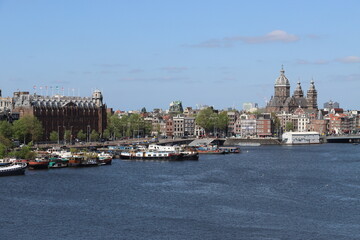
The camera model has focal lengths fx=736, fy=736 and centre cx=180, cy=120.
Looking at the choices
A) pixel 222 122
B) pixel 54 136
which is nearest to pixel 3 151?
pixel 54 136

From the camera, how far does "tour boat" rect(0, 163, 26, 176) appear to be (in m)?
74.3

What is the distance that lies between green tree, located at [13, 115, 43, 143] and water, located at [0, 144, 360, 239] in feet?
105

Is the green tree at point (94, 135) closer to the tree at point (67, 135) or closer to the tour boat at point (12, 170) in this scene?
the tree at point (67, 135)

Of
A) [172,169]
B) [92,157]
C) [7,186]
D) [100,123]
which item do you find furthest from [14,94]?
[7,186]

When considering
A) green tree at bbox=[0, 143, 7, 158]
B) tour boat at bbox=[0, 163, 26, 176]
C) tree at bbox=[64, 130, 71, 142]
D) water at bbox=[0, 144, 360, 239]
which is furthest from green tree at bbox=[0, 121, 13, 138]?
tour boat at bbox=[0, 163, 26, 176]

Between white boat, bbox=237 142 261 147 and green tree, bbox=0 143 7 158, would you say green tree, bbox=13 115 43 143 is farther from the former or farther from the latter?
white boat, bbox=237 142 261 147

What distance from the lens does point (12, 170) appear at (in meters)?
74.9

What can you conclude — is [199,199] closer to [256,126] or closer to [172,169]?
[172,169]

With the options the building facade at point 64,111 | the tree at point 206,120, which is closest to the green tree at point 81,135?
the building facade at point 64,111

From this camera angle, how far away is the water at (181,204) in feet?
152

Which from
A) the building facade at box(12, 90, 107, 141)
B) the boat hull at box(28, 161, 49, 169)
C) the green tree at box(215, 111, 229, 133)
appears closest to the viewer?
→ the boat hull at box(28, 161, 49, 169)

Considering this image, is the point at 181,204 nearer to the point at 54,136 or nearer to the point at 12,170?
the point at 12,170

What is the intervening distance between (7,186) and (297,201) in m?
26.3

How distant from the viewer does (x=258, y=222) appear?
161 feet
